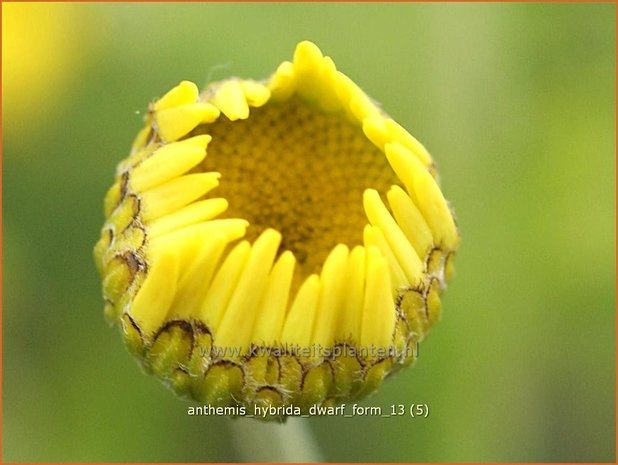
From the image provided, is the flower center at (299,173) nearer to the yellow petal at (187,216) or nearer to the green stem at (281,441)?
the yellow petal at (187,216)

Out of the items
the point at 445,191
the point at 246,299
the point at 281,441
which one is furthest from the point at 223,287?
the point at 445,191

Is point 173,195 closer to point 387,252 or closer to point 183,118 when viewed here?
point 183,118

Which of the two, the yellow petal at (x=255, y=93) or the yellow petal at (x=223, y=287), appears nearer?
the yellow petal at (x=223, y=287)

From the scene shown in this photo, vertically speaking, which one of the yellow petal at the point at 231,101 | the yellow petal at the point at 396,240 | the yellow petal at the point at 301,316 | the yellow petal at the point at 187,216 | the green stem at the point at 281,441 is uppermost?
the yellow petal at the point at 231,101

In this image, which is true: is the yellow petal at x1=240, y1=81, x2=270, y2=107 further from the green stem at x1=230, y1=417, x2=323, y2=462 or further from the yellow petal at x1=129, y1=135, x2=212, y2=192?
the green stem at x1=230, y1=417, x2=323, y2=462

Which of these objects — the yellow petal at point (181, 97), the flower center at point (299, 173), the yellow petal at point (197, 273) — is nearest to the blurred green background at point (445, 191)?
the flower center at point (299, 173)

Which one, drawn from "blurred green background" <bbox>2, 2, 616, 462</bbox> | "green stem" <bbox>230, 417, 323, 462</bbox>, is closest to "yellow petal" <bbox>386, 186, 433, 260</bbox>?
"green stem" <bbox>230, 417, 323, 462</bbox>

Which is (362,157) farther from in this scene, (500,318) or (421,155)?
(500,318)

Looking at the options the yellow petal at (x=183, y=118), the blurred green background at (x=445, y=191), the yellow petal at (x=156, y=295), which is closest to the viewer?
the yellow petal at (x=156, y=295)
